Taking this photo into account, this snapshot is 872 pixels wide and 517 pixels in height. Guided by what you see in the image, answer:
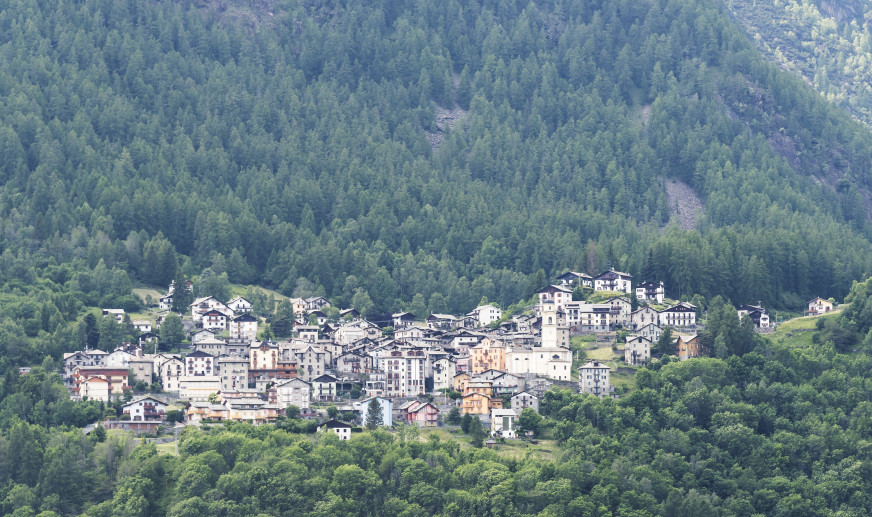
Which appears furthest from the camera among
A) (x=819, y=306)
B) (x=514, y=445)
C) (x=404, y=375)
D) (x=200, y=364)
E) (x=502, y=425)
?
(x=819, y=306)

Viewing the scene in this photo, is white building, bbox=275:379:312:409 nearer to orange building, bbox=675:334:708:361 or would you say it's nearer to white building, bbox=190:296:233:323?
white building, bbox=190:296:233:323

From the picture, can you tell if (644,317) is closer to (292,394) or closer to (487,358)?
(487,358)

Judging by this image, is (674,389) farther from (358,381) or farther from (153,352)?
(153,352)

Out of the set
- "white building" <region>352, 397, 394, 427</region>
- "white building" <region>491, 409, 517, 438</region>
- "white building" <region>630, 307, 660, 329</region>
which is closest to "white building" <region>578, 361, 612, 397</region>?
"white building" <region>491, 409, 517, 438</region>

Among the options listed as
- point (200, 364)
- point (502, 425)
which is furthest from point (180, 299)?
point (502, 425)

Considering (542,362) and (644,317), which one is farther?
(644,317)

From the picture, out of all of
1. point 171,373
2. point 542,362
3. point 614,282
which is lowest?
point 171,373

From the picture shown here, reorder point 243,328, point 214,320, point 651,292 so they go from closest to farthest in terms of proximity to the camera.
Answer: point 243,328 < point 214,320 < point 651,292

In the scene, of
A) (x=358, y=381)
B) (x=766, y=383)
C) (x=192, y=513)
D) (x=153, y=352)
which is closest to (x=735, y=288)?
(x=766, y=383)
